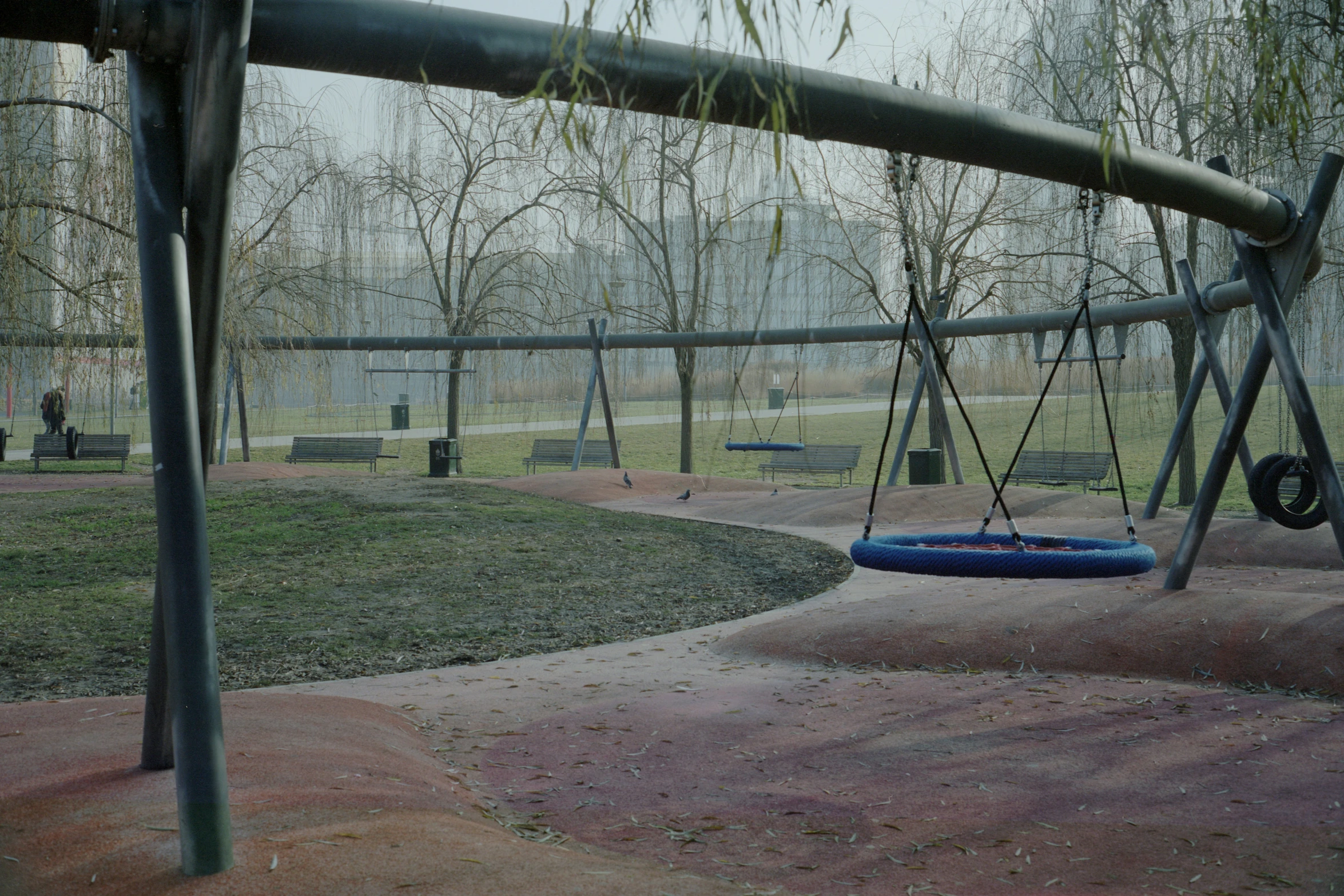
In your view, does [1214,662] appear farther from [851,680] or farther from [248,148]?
[248,148]

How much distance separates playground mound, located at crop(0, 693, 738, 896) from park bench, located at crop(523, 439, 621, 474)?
15152mm

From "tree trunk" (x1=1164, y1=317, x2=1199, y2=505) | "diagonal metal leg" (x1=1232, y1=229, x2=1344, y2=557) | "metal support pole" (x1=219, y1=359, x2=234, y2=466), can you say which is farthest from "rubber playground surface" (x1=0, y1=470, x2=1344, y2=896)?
"metal support pole" (x1=219, y1=359, x2=234, y2=466)

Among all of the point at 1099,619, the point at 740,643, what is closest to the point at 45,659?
the point at 740,643

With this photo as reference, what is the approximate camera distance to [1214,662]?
551cm

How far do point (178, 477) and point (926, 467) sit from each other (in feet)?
42.2

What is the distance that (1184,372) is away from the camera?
13.6m

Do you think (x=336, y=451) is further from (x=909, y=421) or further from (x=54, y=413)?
(x=909, y=421)

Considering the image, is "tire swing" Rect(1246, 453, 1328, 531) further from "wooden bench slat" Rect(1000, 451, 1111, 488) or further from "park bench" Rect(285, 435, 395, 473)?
"park bench" Rect(285, 435, 395, 473)

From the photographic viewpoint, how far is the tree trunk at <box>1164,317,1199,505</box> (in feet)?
43.9

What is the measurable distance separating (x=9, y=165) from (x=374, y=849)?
6.69 meters

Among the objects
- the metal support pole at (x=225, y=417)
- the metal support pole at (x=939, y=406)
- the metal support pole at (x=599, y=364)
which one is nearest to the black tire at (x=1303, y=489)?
the metal support pole at (x=939, y=406)

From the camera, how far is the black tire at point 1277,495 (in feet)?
23.7

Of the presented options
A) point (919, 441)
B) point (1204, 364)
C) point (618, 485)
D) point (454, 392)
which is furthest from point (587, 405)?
point (919, 441)

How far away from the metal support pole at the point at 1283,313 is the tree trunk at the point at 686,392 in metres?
12.1
